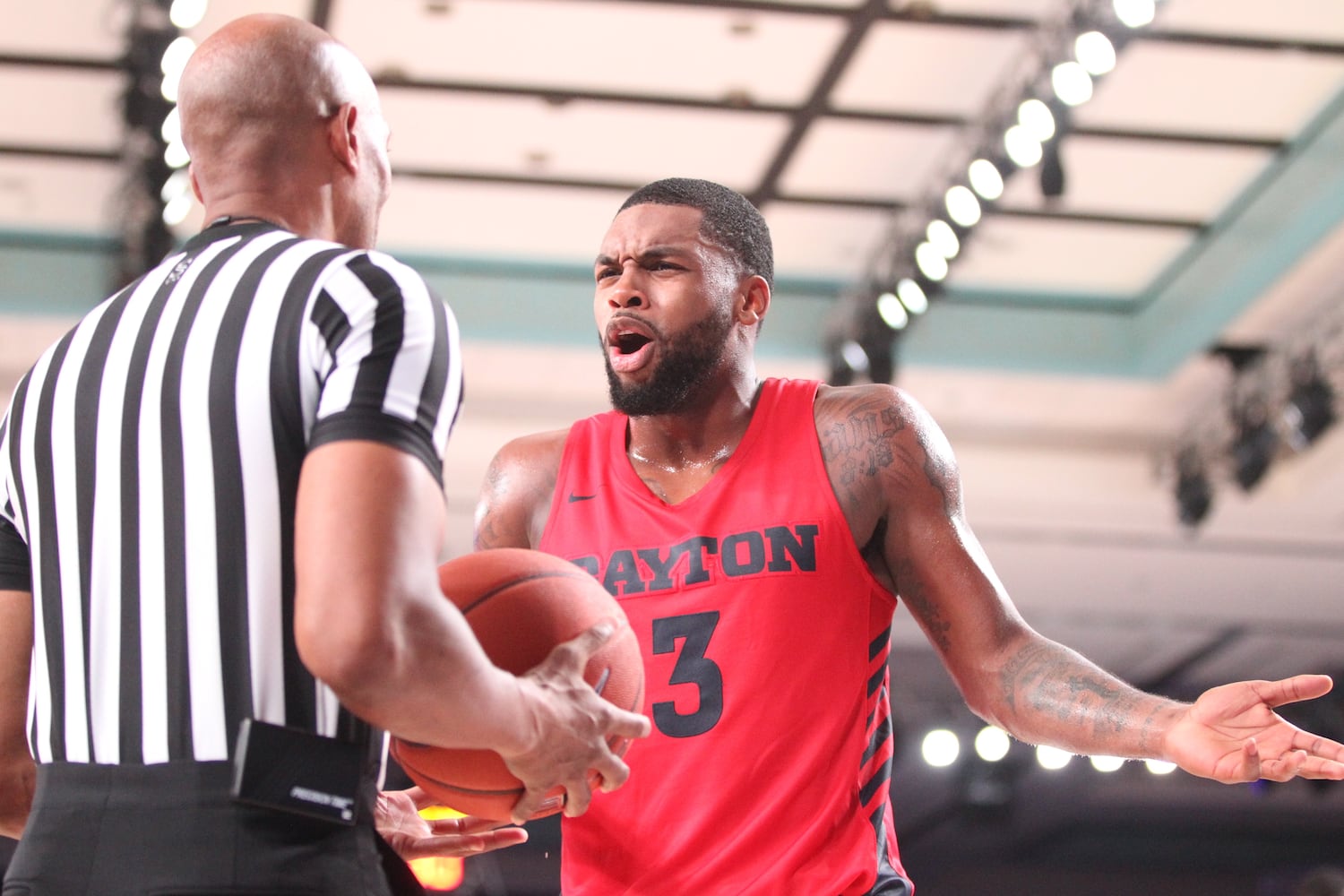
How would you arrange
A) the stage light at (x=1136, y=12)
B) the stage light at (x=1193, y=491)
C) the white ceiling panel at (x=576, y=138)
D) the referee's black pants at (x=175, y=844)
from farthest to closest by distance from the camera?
the stage light at (x=1193, y=491) < the white ceiling panel at (x=576, y=138) < the stage light at (x=1136, y=12) < the referee's black pants at (x=175, y=844)

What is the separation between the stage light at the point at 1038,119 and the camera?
7.09m

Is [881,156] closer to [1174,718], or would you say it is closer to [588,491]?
[588,491]

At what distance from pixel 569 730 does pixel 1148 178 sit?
282 inches

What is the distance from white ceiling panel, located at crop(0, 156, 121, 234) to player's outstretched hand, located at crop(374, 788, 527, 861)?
19.8 feet

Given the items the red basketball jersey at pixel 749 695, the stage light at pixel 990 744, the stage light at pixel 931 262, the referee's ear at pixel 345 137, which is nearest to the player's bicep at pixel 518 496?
the red basketball jersey at pixel 749 695

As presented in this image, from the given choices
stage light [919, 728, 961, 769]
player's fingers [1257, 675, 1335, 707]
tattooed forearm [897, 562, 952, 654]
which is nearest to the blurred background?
stage light [919, 728, 961, 769]

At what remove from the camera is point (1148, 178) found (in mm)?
8336

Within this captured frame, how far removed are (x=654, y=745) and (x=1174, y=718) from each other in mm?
891

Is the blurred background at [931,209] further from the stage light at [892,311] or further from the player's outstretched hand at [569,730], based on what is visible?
the player's outstretched hand at [569,730]

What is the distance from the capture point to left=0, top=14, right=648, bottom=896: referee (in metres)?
1.71

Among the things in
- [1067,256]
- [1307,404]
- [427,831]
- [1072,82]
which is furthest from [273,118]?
[1307,404]

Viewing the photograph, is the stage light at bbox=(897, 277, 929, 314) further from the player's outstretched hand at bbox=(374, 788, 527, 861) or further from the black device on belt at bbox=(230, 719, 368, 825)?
the black device on belt at bbox=(230, 719, 368, 825)

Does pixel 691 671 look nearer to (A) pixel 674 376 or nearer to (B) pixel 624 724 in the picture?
(A) pixel 674 376

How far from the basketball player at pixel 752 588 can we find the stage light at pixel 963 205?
15.6 ft
